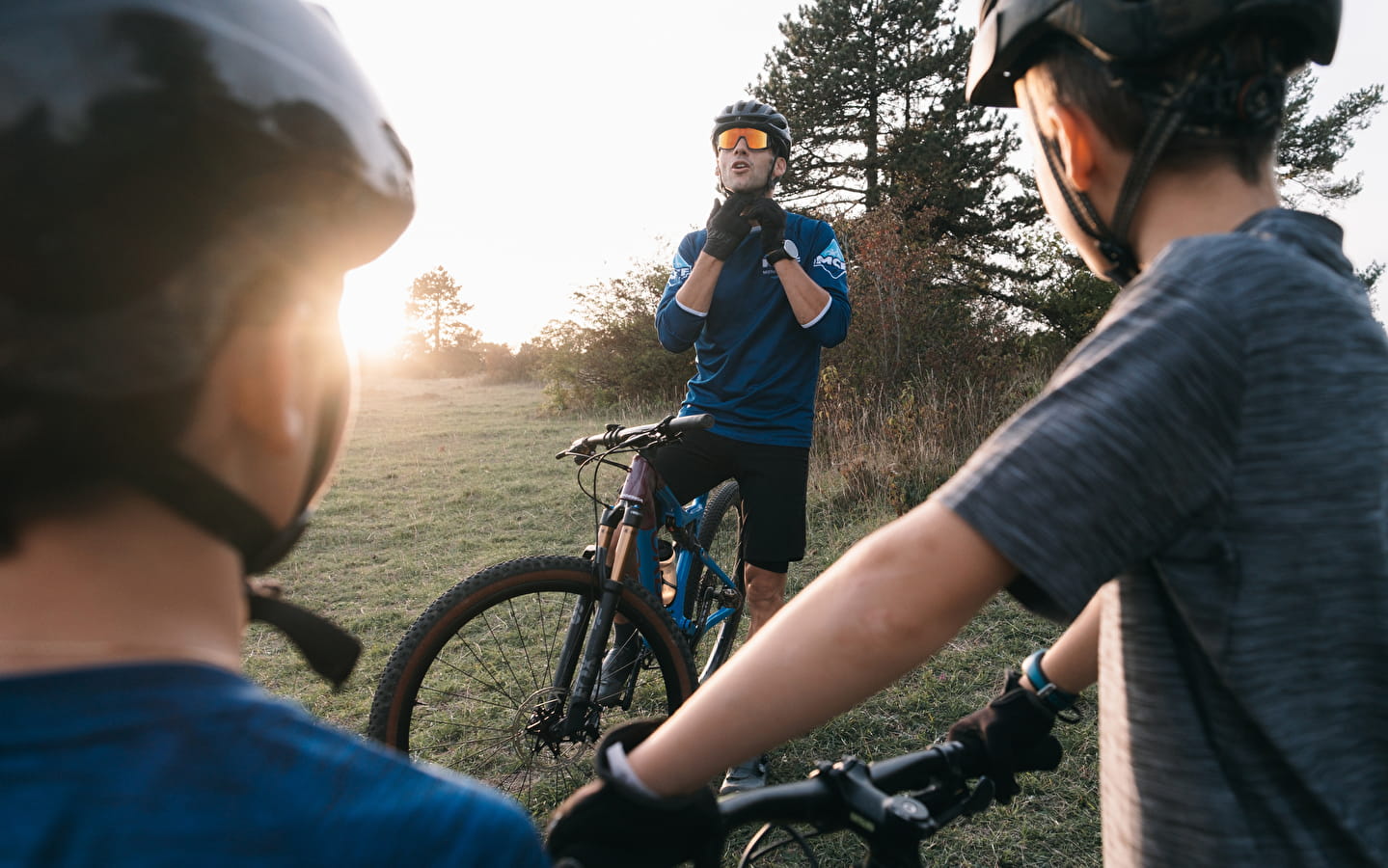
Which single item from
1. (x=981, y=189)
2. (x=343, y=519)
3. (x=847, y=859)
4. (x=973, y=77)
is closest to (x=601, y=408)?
(x=343, y=519)

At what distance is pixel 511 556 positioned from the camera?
666 cm

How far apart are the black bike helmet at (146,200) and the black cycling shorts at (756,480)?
2662 mm

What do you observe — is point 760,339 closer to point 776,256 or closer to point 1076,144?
point 776,256

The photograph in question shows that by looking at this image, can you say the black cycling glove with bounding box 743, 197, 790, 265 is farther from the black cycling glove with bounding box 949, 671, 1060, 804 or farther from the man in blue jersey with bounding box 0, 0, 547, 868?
the man in blue jersey with bounding box 0, 0, 547, 868

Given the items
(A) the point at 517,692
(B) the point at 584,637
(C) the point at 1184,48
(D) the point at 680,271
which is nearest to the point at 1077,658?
(C) the point at 1184,48

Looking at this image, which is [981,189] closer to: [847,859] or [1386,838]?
[847,859]

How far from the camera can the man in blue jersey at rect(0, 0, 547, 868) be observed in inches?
22.5

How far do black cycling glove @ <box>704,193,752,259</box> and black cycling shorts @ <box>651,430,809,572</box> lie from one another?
2.68 feet

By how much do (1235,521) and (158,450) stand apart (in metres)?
1.03

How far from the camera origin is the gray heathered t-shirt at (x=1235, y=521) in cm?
79

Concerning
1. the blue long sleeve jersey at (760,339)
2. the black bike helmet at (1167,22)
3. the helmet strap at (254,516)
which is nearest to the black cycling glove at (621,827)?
the helmet strap at (254,516)

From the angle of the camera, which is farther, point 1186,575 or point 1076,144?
point 1076,144

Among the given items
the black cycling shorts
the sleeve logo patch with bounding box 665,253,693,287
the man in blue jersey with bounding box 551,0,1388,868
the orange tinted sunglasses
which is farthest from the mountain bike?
the man in blue jersey with bounding box 551,0,1388,868

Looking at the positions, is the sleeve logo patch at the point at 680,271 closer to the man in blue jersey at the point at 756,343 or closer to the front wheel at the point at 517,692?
the man in blue jersey at the point at 756,343
